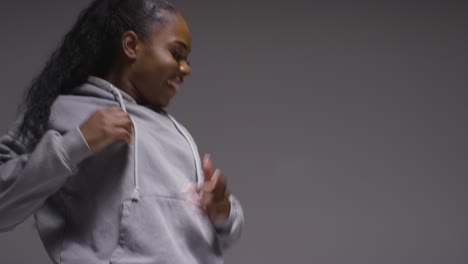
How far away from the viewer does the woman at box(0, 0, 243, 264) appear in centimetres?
56

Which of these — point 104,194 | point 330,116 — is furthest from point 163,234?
point 330,116

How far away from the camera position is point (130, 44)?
69 cm

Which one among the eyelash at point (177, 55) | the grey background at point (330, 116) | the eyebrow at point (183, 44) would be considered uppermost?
the eyebrow at point (183, 44)

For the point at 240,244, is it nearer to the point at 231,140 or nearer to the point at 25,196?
the point at 231,140

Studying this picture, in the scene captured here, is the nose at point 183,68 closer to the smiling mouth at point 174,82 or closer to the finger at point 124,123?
the smiling mouth at point 174,82

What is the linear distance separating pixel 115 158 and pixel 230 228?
7.8 inches

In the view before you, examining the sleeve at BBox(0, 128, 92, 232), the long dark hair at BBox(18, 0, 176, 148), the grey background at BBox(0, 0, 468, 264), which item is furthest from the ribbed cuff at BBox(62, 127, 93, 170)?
the grey background at BBox(0, 0, 468, 264)

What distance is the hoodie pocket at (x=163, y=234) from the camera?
0.58 meters

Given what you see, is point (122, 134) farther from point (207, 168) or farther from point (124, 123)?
point (207, 168)

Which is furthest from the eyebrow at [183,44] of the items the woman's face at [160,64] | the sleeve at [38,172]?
the sleeve at [38,172]

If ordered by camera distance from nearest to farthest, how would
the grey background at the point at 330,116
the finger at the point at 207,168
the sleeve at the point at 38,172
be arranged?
the sleeve at the point at 38,172 < the finger at the point at 207,168 < the grey background at the point at 330,116

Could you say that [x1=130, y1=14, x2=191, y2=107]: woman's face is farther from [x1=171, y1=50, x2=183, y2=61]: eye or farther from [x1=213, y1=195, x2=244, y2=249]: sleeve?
[x1=213, y1=195, x2=244, y2=249]: sleeve

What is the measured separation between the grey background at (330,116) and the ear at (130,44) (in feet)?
2.28

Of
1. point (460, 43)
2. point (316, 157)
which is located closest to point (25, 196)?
point (316, 157)
